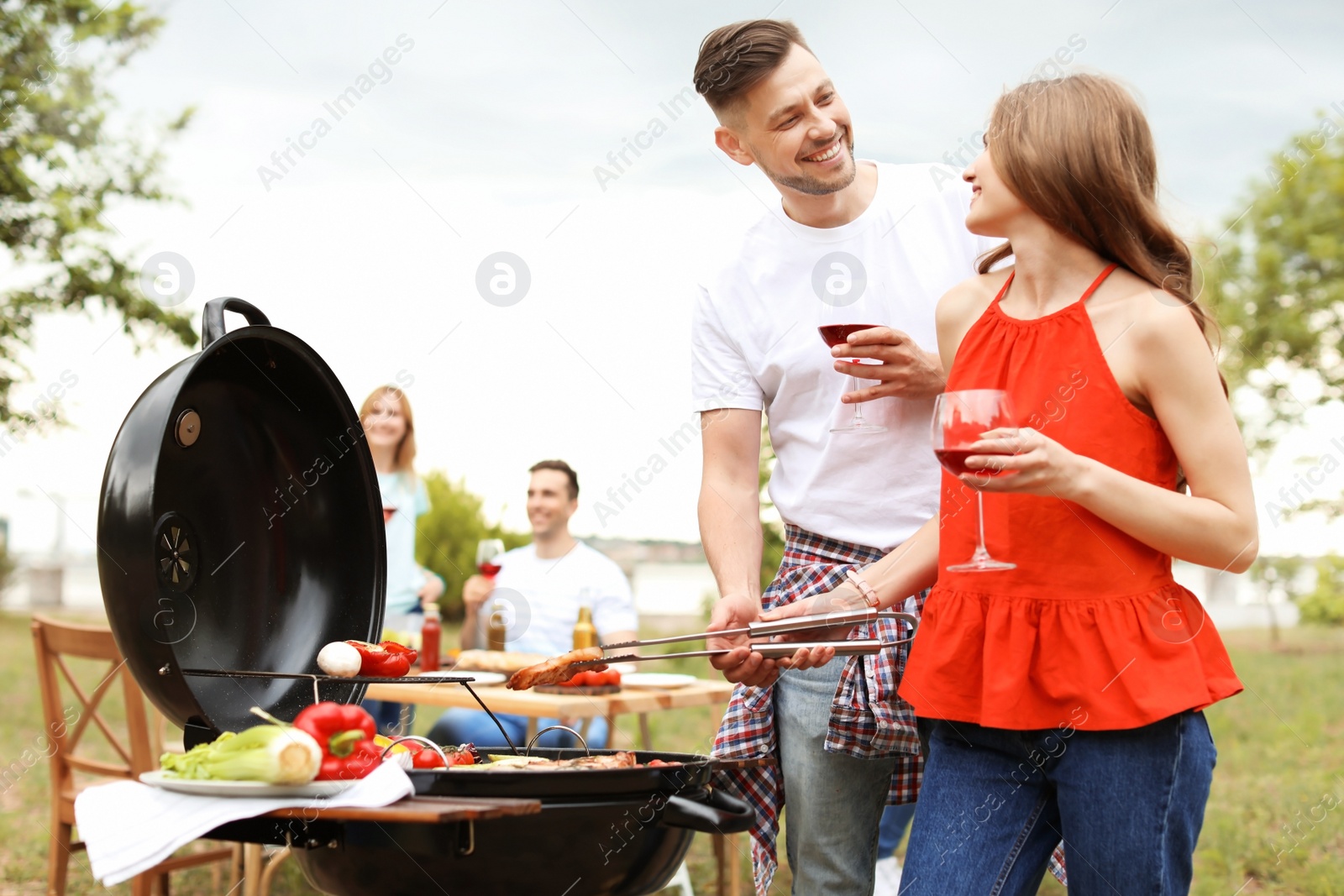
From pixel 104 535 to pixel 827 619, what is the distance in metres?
1.21

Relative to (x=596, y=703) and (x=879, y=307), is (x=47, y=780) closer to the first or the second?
(x=596, y=703)

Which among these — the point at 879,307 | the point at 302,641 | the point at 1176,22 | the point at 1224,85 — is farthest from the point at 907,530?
the point at 1224,85

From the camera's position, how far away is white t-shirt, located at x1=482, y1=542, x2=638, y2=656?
5.76m

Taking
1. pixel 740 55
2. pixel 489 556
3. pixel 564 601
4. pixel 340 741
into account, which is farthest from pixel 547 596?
pixel 340 741

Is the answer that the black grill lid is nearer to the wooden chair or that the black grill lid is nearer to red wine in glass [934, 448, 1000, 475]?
red wine in glass [934, 448, 1000, 475]

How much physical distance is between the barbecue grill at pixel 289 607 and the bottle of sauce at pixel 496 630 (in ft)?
11.1

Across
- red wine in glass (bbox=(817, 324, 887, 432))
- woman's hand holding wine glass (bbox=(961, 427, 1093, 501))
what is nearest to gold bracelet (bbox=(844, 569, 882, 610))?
red wine in glass (bbox=(817, 324, 887, 432))

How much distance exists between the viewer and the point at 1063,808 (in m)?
1.78

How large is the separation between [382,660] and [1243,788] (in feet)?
21.0

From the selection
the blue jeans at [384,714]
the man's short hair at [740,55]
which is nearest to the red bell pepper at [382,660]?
the man's short hair at [740,55]

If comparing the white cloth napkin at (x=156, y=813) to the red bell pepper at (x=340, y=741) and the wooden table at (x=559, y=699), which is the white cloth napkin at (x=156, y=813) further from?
the wooden table at (x=559, y=699)

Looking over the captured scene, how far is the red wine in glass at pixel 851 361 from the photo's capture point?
222cm

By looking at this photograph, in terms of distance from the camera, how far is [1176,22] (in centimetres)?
672

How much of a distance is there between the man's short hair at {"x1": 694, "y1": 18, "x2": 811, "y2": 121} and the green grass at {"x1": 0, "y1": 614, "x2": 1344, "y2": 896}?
2.80m
